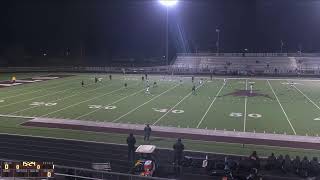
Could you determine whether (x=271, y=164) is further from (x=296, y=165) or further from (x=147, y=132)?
(x=147, y=132)

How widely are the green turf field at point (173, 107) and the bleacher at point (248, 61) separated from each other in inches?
1344

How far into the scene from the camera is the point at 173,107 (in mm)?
29281

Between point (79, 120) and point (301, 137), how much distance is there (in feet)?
39.9

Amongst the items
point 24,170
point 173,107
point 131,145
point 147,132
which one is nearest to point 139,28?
point 173,107

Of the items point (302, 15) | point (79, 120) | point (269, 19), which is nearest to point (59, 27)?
point (269, 19)

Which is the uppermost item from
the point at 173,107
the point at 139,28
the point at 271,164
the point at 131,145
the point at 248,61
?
the point at 139,28

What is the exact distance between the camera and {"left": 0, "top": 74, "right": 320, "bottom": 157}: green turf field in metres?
23.2

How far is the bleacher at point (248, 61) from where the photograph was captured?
75.4m

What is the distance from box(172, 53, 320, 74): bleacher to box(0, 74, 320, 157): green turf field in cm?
3415

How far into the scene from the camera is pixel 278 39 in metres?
84.3

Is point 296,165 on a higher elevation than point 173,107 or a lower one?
lower

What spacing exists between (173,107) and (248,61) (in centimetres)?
5274

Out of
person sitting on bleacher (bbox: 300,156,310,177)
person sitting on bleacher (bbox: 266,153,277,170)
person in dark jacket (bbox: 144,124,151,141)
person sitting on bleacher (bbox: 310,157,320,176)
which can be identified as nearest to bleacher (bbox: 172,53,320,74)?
person in dark jacket (bbox: 144,124,151,141)

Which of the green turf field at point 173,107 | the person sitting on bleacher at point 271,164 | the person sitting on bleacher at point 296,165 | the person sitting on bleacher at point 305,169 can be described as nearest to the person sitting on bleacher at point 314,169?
the person sitting on bleacher at point 305,169
